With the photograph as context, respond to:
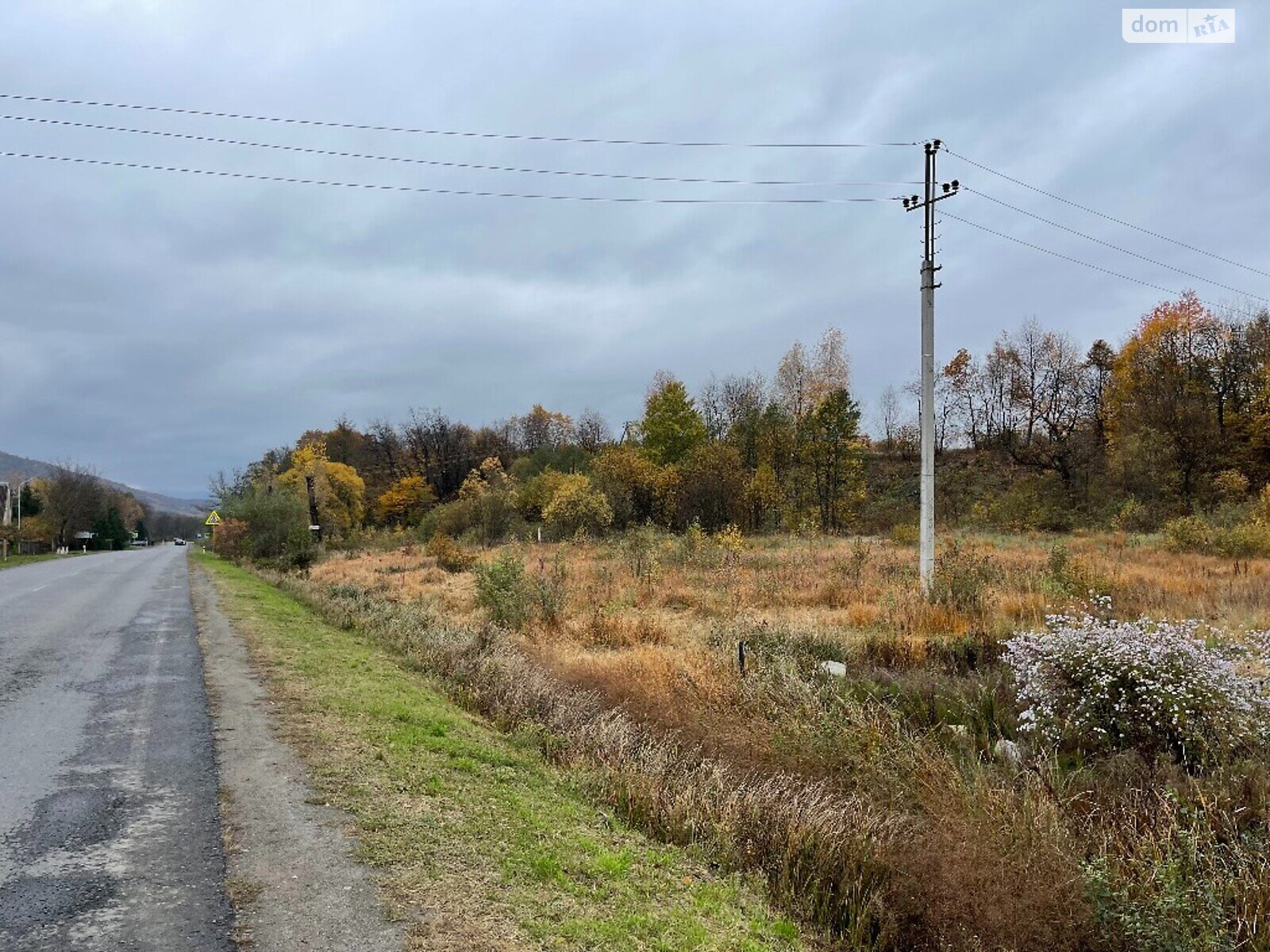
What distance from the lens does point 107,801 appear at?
5.24 m

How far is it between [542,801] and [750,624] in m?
7.78

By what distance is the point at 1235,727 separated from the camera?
630cm

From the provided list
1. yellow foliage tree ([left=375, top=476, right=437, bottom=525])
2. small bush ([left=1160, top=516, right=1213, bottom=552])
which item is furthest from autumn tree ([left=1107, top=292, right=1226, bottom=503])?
yellow foliage tree ([left=375, top=476, right=437, bottom=525])

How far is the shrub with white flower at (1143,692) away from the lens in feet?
20.7

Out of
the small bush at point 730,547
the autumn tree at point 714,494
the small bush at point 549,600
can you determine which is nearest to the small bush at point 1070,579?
the small bush at point 730,547

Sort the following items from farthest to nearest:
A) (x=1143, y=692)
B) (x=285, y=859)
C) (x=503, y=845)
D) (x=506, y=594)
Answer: (x=506, y=594), (x=1143, y=692), (x=503, y=845), (x=285, y=859)

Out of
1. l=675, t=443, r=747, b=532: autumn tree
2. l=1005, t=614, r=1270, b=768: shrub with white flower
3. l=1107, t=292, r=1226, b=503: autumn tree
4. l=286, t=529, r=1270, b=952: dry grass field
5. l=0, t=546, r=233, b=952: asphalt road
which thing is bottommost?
l=286, t=529, r=1270, b=952: dry grass field

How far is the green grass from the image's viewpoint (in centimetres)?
393

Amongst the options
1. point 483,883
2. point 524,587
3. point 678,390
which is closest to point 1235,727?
point 483,883

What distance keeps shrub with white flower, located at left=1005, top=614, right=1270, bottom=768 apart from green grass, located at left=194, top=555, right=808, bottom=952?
395 cm

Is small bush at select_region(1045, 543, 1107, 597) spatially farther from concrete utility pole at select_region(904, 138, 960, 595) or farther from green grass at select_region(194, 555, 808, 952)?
green grass at select_region(194, 555, 808, 952)

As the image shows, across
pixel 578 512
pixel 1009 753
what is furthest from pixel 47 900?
pixel 578 512

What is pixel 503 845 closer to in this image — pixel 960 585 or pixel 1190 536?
pixel 960 585

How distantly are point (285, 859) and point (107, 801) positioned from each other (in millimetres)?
1860
